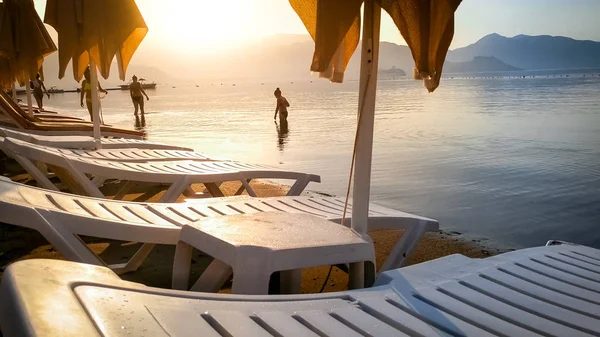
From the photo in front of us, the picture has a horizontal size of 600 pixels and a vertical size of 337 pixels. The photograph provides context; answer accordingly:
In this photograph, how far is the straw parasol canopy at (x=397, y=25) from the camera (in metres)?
1.94

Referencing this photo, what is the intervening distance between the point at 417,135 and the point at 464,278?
11.2 metres

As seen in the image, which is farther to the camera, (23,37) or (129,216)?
(23,37)

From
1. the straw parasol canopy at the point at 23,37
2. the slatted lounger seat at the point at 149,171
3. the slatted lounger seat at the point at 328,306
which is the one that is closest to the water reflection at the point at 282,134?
the straw parasol canopy at the point at 23,37

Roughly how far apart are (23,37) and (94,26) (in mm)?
3921

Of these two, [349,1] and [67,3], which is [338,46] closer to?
[349,1]

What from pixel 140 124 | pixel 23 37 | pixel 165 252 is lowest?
pixel 165 252

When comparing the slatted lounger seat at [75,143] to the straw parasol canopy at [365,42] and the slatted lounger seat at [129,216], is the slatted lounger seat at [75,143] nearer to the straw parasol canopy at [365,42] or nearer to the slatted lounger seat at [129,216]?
the slatted lounger seat at [129,216]

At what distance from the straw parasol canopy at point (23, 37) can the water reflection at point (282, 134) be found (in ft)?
16.1

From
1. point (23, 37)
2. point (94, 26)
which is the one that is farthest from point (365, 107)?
point (23, 37)

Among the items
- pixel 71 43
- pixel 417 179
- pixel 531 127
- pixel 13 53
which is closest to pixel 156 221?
pixel 71 43

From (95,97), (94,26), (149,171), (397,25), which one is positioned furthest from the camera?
(95,97)

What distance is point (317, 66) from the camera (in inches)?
82.9

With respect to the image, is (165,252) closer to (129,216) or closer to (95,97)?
(129,216)

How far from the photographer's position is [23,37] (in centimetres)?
800
